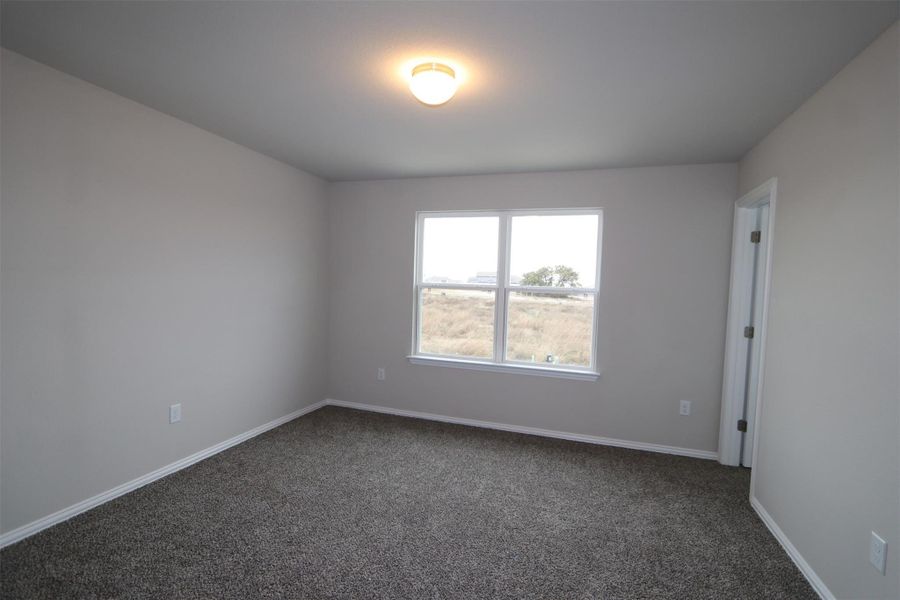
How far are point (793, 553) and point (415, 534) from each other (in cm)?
192

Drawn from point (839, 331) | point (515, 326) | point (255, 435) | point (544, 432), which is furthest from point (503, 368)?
point (839, 331)

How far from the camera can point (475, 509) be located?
8.50 ft

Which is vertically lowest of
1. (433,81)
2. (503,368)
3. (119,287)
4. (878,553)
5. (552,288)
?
(878,553)

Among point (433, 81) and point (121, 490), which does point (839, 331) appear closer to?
point (433, 81)

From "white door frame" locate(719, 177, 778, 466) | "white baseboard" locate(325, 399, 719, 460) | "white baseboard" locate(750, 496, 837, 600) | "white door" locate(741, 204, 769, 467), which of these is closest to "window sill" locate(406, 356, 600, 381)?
"white baseboard" locate(325, 399, 719, 460)

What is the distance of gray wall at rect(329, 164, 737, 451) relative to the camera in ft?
11.2

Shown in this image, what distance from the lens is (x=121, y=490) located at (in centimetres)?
258

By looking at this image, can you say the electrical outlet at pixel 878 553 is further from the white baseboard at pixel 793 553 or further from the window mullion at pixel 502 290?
the window mullion at pixel 502 290

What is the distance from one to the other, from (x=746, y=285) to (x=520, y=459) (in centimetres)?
215

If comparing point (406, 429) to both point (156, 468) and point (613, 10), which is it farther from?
point (613, 10)

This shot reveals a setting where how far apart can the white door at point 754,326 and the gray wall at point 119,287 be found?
3827 millimetres

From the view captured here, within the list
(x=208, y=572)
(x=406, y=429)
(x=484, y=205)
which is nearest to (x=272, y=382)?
(x=406, y=429)

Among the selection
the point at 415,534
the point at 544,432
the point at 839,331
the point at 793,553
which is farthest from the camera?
the point at 544,432

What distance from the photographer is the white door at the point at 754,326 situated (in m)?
3.08
